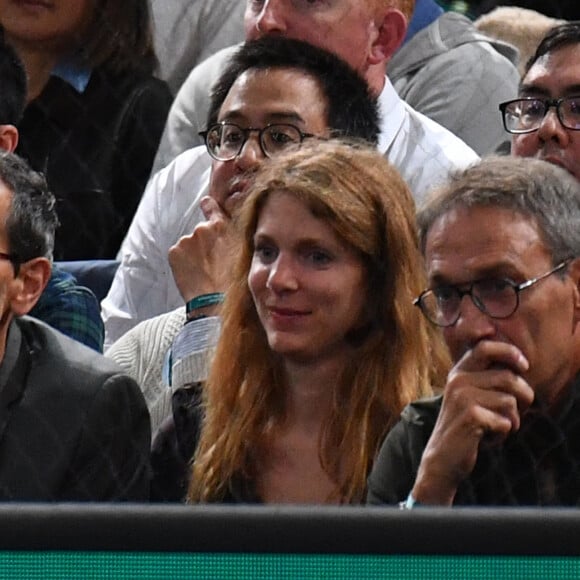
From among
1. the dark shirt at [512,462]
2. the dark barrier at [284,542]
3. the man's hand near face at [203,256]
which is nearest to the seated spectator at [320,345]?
the dark shirt at [512,462]

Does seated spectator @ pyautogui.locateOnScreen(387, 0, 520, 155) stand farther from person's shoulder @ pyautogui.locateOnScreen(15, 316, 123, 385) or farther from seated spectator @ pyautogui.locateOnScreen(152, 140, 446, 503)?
person's shoulder @ pyautogui.locateOnScreen(15, 316, 123, 385)

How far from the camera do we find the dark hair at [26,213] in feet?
7.59

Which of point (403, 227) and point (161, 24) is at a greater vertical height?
point (403, 227)

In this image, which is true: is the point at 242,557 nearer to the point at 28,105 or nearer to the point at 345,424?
the point at 345,424

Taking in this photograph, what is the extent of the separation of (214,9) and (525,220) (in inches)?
52.9

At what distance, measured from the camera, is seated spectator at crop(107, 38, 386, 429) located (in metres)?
2.49

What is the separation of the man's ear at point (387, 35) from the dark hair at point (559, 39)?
0.97 feet

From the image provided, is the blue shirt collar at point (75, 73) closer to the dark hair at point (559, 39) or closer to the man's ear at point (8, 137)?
the man's ear at point (8, 137)

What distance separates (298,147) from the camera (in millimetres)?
2295

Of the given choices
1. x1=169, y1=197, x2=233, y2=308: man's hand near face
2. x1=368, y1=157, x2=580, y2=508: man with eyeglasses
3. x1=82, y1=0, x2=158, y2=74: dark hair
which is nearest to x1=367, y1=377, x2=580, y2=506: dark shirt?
x1=368, y1=157, x2=580, y2=508: man with eyeglasses

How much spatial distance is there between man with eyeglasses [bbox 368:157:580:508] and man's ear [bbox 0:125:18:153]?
3.15ft

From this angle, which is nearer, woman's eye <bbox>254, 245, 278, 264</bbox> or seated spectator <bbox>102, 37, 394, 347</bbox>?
woman's eye <bbox>254, 245, 278, 264</bbox>

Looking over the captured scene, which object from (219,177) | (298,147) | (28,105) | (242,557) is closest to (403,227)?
(298,147)

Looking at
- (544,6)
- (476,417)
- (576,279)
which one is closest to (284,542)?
(476,417)
